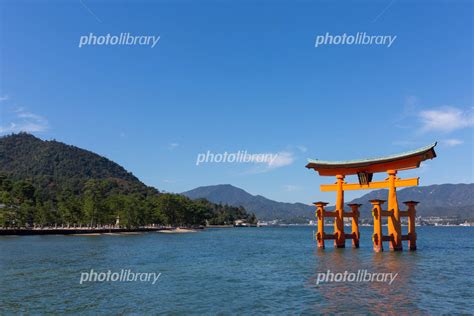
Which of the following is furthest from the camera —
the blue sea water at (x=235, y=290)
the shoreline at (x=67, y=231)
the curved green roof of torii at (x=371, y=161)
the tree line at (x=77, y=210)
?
the tree line at (x=77, y=210)

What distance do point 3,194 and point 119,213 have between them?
Answer: 28610 millimetres

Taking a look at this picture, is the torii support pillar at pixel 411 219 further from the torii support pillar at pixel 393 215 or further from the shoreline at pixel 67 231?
the shoreline at pixel 67 231

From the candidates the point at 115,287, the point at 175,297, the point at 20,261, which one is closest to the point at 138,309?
the point at 175,297

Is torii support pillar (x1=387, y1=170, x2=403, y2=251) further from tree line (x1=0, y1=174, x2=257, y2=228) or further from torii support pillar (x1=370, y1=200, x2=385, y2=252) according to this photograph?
tree line (x1=0, y1=174, x2=257, y2=228)

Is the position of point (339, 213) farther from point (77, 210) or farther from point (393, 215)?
point (77, 210)

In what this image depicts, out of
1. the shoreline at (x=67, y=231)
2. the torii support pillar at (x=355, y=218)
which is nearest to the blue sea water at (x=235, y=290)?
the torii support pillar at (x=355, y=218)

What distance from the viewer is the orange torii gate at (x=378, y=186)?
39469 mm

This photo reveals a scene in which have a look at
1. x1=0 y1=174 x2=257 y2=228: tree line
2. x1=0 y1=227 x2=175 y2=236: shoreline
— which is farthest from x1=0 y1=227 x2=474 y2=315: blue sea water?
x1=0 y1=174 x2=257 y2=228: tree line

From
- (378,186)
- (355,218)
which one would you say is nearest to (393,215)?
(378,186)

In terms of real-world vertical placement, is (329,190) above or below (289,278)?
above

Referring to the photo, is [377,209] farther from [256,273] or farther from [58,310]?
[58,310]

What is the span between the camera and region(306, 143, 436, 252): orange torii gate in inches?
1554

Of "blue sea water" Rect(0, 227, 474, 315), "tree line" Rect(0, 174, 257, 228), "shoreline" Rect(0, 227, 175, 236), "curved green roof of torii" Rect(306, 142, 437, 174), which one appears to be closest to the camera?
"blue sea water" Rect(0, 227, 474, 315)

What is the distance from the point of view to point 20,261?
34031 millimetres
